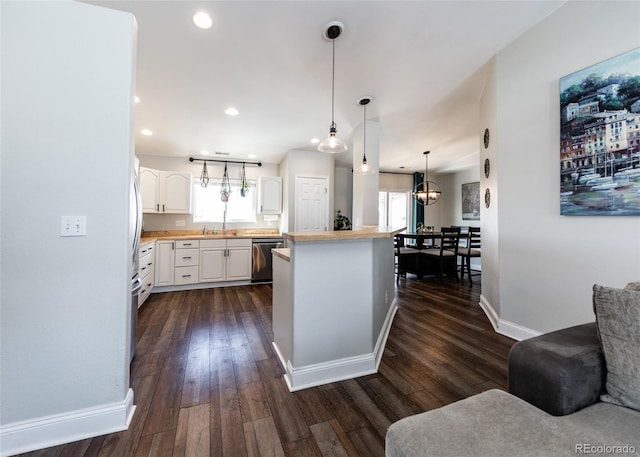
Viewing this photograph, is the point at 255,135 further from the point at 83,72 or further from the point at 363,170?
the point at 83,72

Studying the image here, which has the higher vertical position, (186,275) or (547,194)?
(547,194)

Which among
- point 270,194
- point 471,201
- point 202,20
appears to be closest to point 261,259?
point 270,194

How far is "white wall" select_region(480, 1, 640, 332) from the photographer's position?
5.93ft

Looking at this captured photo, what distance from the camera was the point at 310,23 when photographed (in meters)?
1.99

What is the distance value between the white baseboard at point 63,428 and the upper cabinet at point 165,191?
3.70 metres

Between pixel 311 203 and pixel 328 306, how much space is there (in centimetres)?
Answer: 355

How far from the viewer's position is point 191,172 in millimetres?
5293

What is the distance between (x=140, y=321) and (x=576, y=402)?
3709 mm

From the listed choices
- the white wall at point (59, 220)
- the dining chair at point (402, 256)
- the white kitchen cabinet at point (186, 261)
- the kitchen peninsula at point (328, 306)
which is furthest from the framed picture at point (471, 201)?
the white wall at point (59, 220)

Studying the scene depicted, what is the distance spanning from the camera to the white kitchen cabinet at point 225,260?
460 centimetres

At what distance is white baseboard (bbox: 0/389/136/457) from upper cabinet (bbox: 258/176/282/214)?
4106 millimetres

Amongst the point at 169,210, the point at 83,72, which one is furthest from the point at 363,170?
the point at 169,210

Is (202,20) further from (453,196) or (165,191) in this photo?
(453,196)

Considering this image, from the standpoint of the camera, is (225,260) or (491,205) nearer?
(491,205)
